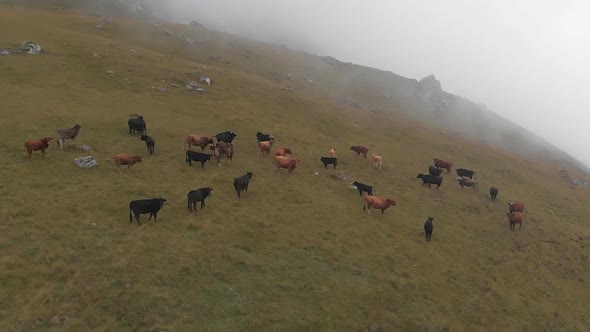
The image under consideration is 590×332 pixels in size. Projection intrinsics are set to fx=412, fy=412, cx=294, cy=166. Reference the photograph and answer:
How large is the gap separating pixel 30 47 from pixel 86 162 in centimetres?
4078

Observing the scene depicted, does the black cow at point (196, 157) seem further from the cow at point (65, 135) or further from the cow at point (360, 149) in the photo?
the cow at point (360, 149)

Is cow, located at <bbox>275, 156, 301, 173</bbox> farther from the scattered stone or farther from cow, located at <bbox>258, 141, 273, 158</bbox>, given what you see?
the scattered stone

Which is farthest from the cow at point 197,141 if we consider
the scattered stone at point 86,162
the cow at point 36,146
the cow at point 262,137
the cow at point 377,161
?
the cow at point 377,161

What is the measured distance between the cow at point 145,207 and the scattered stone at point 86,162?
9.13 meters

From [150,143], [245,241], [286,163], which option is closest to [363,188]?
[286,163]

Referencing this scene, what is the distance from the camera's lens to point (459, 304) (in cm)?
2464

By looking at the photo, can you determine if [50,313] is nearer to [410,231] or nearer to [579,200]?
[410,231]

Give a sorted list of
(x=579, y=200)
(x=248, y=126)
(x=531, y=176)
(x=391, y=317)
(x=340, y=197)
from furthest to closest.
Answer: (x=531, y=176) → (x=579, y=200) → (x=248, y=126) → (x=340, y=197) → (x=391, y=317)

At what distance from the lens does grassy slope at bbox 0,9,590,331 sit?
1956cm

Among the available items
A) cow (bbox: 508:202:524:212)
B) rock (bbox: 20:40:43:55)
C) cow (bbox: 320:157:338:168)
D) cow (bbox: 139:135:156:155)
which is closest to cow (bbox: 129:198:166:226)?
cow (bbox: 139:135:156:155)

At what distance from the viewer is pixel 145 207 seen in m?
25.1

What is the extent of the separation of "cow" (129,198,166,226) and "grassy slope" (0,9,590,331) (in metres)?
0.97

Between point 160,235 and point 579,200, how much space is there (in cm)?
5602

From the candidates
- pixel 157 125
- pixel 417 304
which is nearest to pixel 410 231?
pixel 417 304
